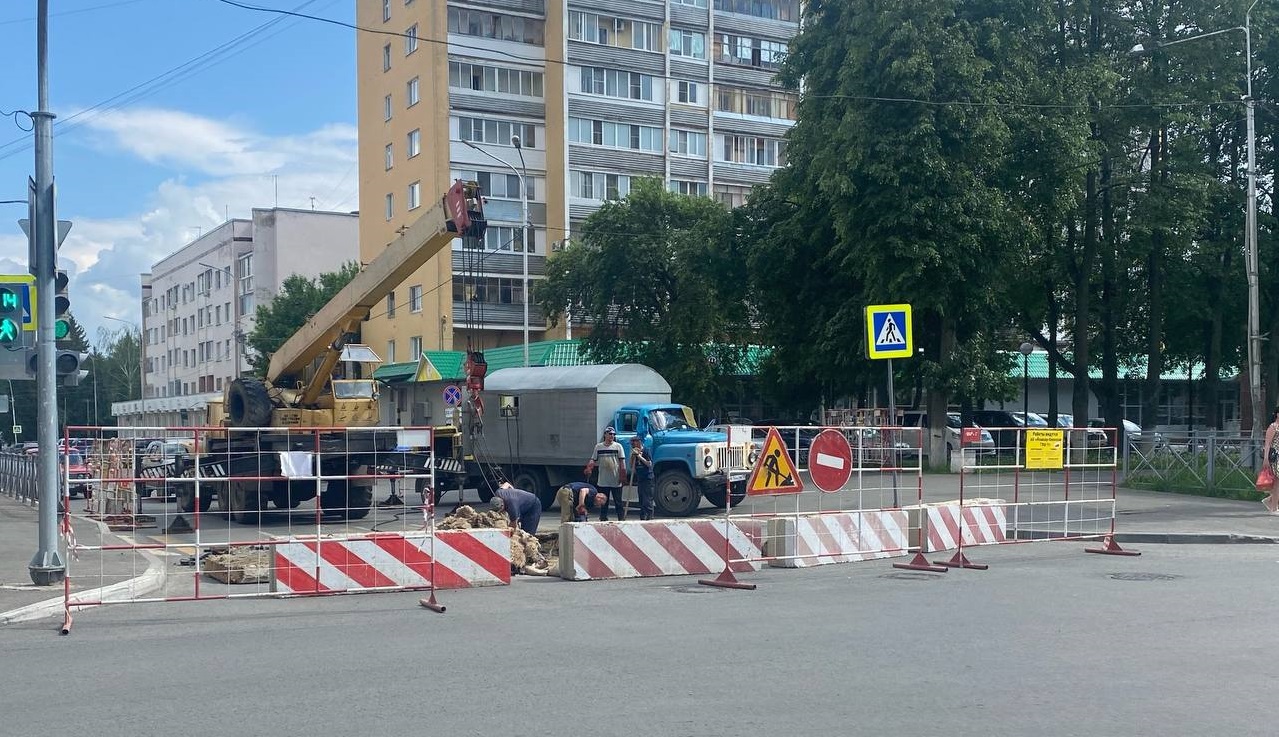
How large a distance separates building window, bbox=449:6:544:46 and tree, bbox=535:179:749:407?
47.2 feet

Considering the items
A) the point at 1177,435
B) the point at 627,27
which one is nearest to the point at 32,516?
the point at 1177,435

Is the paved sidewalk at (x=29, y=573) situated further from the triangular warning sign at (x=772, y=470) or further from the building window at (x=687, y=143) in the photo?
the building window at (x=687, y=143)

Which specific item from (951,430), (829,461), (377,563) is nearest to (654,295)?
(951,430)

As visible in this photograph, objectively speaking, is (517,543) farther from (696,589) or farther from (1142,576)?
(1142,576)

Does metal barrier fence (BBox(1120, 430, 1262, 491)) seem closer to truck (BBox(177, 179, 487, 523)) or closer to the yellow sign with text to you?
the yellow sign with text

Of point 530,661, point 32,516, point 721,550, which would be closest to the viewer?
point 530,661

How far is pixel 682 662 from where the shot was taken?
8.60 m

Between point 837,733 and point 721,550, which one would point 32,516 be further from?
point 837,733

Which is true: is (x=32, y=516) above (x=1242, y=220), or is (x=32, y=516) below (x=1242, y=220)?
below

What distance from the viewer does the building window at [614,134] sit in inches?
2261

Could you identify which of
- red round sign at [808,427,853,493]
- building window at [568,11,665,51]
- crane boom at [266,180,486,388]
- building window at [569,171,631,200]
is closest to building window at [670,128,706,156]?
building window at [569,171,631,200]

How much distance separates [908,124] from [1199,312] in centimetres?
1473

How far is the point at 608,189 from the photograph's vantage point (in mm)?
58312

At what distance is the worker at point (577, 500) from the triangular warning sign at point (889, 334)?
503 centimetres
